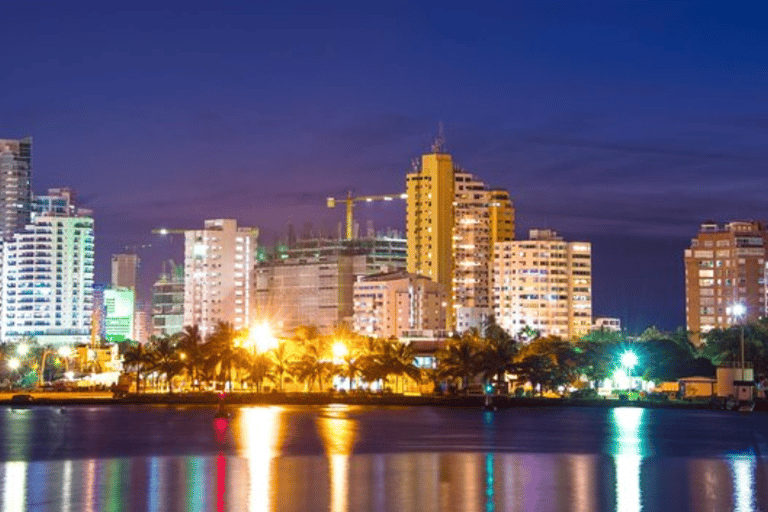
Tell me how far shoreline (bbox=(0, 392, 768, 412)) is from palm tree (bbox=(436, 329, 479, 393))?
2.37 m

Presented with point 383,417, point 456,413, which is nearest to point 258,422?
point 383,417

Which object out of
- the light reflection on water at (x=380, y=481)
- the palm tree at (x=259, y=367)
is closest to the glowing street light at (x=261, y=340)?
the palm tree at (x=259, y=367)

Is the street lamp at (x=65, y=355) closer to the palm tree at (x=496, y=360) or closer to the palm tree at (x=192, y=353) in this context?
the palm tree at (x=192, y=353)

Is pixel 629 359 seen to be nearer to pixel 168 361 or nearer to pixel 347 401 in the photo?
pixel 347 401

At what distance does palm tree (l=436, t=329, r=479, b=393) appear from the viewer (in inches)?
4668

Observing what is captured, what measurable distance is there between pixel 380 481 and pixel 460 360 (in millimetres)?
71151

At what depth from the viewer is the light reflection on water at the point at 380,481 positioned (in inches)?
1652

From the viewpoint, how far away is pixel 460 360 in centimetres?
11881

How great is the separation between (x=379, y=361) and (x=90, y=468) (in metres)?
67.7

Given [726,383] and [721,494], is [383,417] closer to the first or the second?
[726,383]

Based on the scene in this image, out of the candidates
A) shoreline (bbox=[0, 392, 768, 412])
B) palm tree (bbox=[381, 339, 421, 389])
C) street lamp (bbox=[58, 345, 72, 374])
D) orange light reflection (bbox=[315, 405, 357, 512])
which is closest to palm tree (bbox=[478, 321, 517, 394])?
shoreline (bbox=[0, 392, 768, 412])

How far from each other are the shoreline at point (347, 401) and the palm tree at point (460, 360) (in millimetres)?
2372

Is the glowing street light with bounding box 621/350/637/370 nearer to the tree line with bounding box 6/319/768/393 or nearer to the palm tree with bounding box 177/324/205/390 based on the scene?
the tree line with bounding box 6/319/768/393

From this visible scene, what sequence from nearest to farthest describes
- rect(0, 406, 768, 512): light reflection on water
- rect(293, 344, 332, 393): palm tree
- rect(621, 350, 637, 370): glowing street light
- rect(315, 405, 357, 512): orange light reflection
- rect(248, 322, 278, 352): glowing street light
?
rect(0, 406, 768, 512): light reflection on water → rect(315, 405, 357, 512): orange light reflection → rect(293, 344, 332, 393): palm tree → rect(248, 322, 278, 352): glowing street light → rect(621, 350, 637, 370): glowing street light
